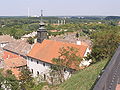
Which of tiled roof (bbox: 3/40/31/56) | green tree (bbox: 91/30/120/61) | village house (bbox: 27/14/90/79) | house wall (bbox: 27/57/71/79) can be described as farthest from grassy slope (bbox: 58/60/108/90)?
tiled roof (bbox: 3/40/31/56)

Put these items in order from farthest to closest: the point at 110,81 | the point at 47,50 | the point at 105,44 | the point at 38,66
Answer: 1. the point at 38,66
2. the point at 47,50
3. the point at 105,44
4. the point at 110,81

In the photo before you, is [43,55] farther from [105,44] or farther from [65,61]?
[105,44]

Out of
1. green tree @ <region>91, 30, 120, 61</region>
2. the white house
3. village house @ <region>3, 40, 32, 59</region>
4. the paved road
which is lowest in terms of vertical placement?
village house @ <region>3, 40, 32, 59</region>

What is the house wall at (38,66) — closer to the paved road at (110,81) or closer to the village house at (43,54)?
the village house at (43,54)

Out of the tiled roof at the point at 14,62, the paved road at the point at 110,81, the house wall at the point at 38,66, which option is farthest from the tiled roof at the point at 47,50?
the paved road at the point at 110,81

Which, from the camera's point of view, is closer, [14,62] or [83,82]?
[83,82]

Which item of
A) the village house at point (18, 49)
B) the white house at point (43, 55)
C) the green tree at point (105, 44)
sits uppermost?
the green tree at point (105, 44)

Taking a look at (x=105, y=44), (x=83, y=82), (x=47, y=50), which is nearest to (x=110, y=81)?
(x=83, y=82)

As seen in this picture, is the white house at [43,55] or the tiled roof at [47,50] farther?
the tiled roof at [47,50]

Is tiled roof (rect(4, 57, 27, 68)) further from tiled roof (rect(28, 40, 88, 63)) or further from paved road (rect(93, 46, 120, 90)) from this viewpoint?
paved road (rect(93, 46, 120, 90))

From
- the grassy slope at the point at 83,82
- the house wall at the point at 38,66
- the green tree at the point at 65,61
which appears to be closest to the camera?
the grassy slope at the point at 83,82

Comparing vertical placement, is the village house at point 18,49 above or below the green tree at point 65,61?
below

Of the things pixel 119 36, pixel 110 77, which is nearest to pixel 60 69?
pixel 119 36

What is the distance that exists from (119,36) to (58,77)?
8192mm
